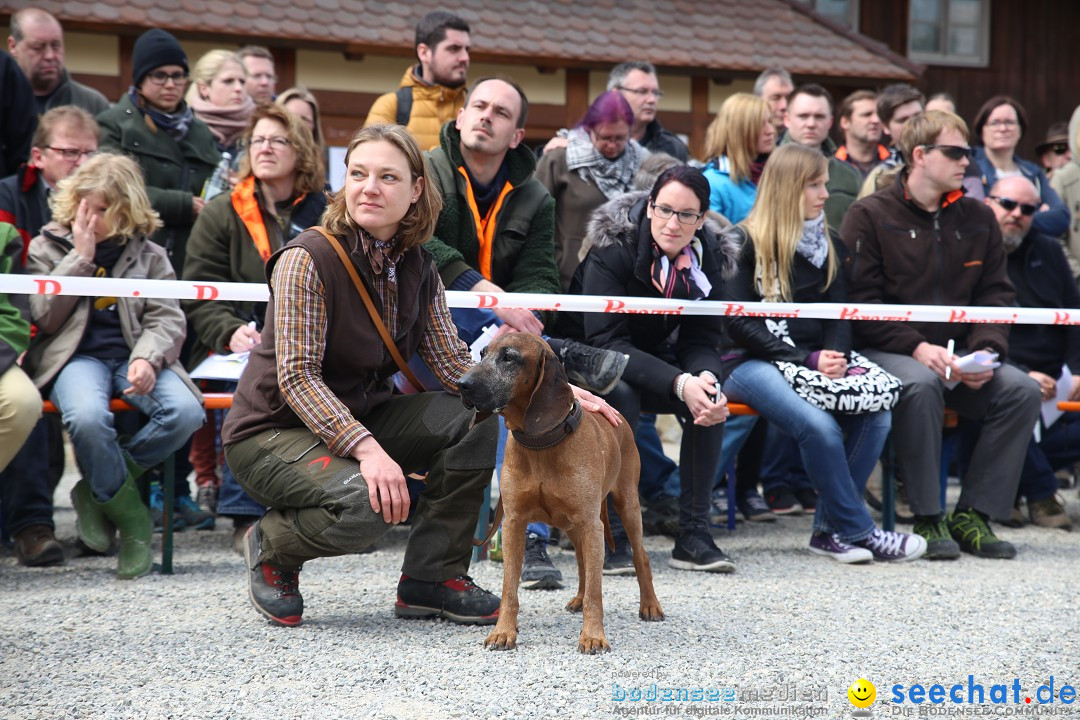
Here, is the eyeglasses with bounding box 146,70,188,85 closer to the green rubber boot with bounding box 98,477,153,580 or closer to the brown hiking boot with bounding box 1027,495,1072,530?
the green rubber boot with bounding box 98,477,153,580

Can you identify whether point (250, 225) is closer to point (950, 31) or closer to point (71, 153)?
point (71, 153)

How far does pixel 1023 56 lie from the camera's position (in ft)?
60.0

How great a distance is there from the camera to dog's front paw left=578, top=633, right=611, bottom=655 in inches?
157

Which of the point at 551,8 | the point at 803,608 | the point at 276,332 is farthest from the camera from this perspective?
the point at 551,8

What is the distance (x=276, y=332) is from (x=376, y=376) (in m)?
0.51

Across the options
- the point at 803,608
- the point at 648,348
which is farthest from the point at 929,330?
the point at 803,608

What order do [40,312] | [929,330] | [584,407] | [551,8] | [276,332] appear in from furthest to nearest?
1. [551,8]
2. [929,330]
3. [40,312]
4. [584,407]
5. [276,332]

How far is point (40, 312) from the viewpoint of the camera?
17.8 feet

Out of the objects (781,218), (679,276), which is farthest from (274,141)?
(781,218)

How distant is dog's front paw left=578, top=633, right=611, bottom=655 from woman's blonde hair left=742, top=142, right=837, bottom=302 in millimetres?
2750

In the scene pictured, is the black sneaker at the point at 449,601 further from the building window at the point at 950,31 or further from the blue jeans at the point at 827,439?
the building window at the point at 950,31

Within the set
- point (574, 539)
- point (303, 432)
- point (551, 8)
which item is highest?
point (551, 8)

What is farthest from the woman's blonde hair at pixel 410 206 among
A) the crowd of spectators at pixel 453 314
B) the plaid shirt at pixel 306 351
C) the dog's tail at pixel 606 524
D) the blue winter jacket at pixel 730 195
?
the blue winter jacket at pixel 730 195

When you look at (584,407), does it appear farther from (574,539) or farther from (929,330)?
(929,330)
